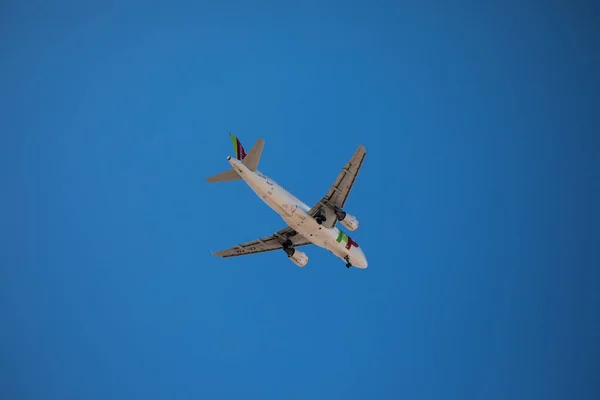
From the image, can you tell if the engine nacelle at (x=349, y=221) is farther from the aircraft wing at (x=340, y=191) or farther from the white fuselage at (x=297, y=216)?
the white fuselage at (x=297, y=216)

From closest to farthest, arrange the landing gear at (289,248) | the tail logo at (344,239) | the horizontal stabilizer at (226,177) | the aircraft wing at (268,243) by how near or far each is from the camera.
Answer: the horizontal stabilizer at (226,177), the tail logo at (344,239), the landing gear at (289,248), the aircraft wing at (268,243)

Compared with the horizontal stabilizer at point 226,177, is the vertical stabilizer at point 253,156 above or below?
above

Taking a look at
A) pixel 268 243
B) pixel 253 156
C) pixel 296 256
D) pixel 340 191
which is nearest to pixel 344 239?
pixel 296 256

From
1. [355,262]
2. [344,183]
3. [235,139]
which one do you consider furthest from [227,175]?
[355,262]

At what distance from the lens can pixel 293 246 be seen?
48812mm

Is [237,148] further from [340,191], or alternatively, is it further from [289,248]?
[289,248]

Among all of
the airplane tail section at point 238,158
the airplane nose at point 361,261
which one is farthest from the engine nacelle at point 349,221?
the airplane tail section at point 238,158

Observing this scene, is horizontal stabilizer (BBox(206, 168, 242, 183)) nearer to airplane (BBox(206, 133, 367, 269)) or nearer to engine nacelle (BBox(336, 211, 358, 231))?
airplane (BBox(206, 133, 367, 269))

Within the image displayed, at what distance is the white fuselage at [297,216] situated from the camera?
4034 cm

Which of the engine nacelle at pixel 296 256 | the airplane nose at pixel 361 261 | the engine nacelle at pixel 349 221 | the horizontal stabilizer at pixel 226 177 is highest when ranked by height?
the airplane nose at pixel 361 261

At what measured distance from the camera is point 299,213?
140 ft

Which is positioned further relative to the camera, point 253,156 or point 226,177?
point 226,177

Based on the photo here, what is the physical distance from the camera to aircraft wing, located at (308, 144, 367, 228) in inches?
1603

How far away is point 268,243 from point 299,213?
739 centimetres
